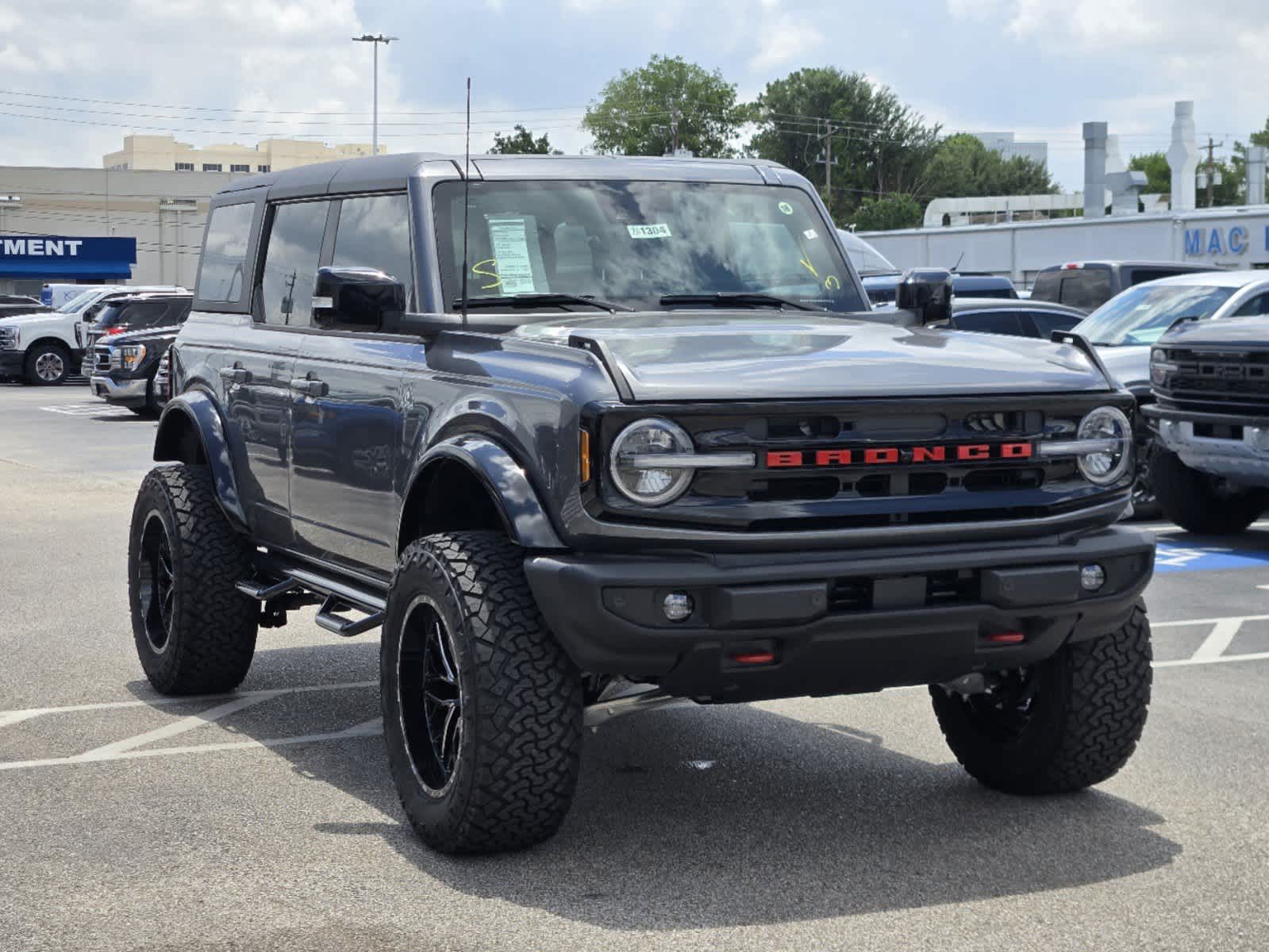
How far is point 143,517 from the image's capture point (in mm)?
7598

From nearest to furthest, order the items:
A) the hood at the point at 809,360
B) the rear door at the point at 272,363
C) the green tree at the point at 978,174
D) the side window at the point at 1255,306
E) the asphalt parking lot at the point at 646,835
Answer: the asphalt parking lot at the point at 646,835 → the hood at the point at 809,360 → the rear door at the point at 272,363 → the side window at the point at 1255,306 → the green tree at the point at 978,174

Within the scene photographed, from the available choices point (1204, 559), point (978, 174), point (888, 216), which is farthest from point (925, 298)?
point (978, 174)

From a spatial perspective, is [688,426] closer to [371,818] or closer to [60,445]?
[371,818]

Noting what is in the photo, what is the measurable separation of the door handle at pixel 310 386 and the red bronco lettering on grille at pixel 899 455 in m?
2.17

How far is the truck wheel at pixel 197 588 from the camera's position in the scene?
7.16 meters

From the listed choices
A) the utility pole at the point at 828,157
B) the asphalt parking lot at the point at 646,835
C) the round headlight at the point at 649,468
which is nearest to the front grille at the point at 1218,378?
the asphalt parking lot at the point at 646,835

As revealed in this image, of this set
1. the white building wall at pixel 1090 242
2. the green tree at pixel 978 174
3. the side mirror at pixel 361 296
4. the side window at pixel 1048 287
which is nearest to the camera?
the side mirror at pixel 361 296

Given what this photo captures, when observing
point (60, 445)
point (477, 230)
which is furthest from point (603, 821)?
point (60, 445)

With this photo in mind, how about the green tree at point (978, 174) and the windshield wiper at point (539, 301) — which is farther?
the green tree at point (978, 174)

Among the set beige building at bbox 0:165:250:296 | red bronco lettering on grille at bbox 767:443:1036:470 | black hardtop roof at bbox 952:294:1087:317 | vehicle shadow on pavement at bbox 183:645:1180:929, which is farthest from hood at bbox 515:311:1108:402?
beige building at bbox 0:165:250:296

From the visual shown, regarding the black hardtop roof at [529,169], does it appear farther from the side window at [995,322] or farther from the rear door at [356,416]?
the side window at [995,322]

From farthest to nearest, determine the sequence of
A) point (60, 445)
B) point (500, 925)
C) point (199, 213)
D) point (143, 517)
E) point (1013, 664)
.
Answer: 1. point (199, 213)
2. point (60, 445)
3. point (143, 517)
4. point (1013, 664)
5. point (500, 925)

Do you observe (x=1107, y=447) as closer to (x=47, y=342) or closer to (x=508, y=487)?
(x=508, y=487)

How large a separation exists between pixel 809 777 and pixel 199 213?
3122 inches
